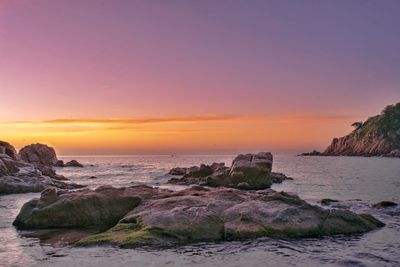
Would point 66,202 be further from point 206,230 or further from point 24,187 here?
point 24,187

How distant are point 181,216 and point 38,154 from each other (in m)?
123

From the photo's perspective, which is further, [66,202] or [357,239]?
[66,202]

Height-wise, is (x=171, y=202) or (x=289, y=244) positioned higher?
(x=171, y=202)

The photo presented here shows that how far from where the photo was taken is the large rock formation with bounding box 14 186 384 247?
24969mm

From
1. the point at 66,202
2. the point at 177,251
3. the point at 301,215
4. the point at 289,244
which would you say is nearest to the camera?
the point at 177,251

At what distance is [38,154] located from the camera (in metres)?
138

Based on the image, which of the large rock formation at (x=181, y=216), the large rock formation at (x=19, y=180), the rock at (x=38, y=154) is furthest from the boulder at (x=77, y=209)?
the rock at (x=38, y=154)

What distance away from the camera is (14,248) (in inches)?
950

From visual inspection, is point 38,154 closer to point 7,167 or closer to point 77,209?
point 7,167

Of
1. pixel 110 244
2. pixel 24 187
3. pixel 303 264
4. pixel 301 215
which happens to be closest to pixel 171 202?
pixel 110 244

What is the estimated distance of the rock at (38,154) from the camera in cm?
13106

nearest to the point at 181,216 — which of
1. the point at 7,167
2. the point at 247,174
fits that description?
the point at 247,174

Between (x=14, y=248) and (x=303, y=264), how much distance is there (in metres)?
15.3

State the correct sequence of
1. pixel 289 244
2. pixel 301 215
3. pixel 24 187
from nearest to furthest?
pixel 289 244 → pixel 301 215 → pixel 24 187
